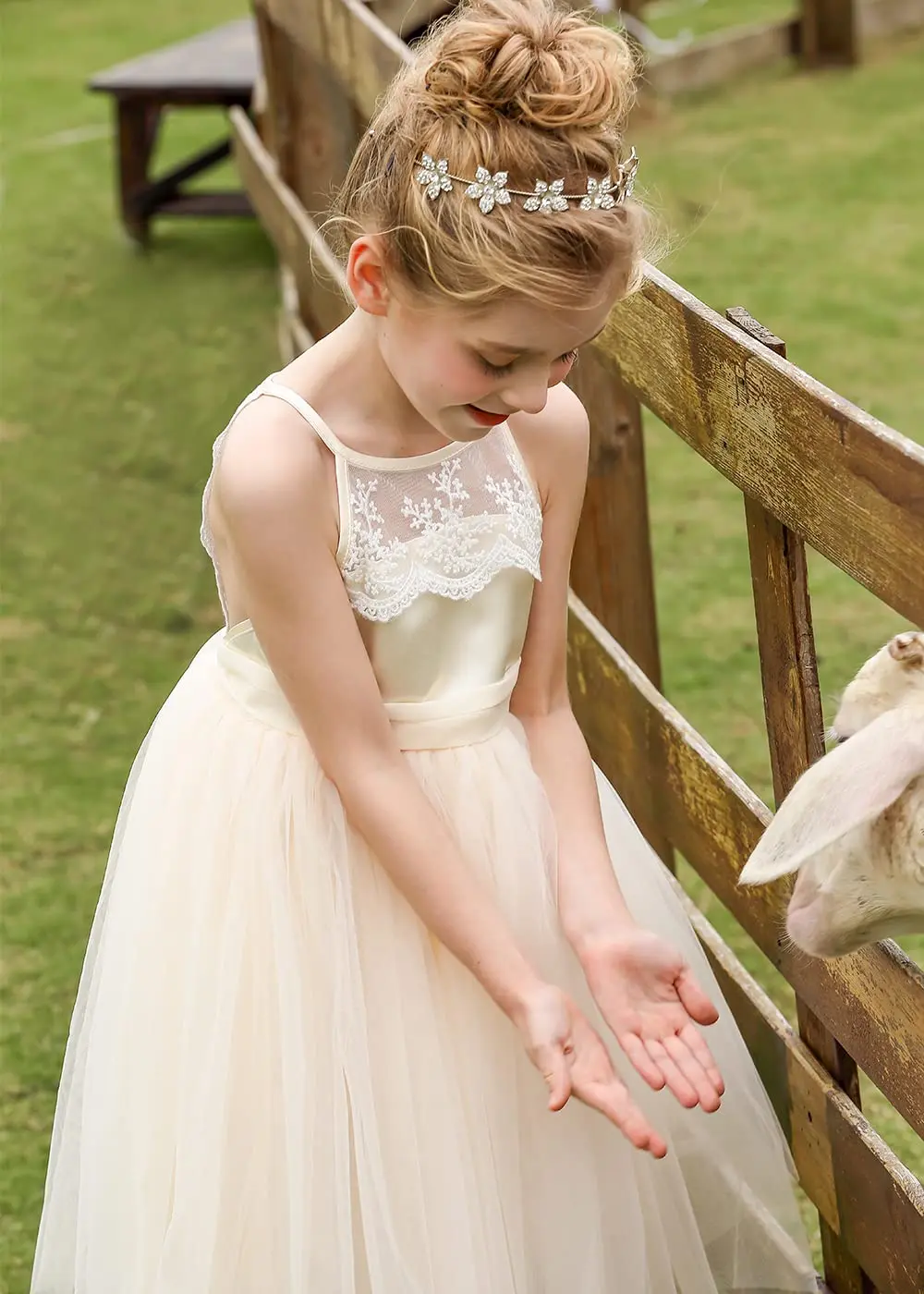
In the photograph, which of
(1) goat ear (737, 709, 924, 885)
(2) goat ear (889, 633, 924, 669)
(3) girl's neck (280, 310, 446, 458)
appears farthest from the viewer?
(3) girl's neck (280, 310, 446, 458)

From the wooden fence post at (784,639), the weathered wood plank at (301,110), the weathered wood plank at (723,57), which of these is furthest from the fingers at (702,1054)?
the weathered wood plank at (723,57)

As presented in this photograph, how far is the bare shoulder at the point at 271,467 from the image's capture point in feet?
5.06

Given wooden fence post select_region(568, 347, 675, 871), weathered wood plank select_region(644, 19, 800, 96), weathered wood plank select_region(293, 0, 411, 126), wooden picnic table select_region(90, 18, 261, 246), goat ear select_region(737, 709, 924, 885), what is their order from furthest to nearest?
weathered wood plank select_region(644, 19, 800, 96)
wooden picnic table select_region(90, 18, 261, 246)
weathered wood plank select_region(293, 0, 411, 126)
wooden fence post select_region(568, 347, 675, 871)
goat ear select_region(737, 709, 924, 885)

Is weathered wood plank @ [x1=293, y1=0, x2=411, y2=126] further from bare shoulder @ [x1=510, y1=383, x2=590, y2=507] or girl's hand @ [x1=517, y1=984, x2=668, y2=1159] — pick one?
girl's hand @ [x1=517, y1=984, x2=668, y2=1159]

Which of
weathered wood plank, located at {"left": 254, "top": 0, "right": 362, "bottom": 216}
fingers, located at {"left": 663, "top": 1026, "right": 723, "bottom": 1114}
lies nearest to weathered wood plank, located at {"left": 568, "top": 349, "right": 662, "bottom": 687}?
fingers, located at {"left": 663, "top": 1026, "right": 723, "bottom": 1114}

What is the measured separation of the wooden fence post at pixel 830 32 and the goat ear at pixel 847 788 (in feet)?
22.4

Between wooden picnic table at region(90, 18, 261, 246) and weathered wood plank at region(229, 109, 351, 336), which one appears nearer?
weathered wood plank at region(229, 109, 351, 336)

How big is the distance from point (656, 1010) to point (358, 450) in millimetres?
593

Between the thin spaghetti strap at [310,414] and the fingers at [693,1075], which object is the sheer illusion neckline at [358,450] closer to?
the thin spaghetti strap at [310,414]

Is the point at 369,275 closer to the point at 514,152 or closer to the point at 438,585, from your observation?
the point at 514,152

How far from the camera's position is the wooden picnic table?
5918 millimetres

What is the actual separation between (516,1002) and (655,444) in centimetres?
313

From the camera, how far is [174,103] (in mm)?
6031

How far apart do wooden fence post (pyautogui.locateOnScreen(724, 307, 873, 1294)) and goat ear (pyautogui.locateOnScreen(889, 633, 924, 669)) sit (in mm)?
270
